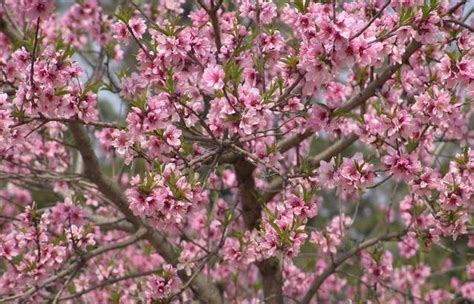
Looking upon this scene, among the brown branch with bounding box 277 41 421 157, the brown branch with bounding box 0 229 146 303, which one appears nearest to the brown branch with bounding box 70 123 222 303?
the brown branch with bounding box 0 229 146 303

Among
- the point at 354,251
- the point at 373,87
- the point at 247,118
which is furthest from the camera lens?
the point at 354,251

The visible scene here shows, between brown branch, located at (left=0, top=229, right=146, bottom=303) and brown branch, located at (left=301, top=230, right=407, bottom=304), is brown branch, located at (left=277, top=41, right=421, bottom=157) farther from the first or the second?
brown branch, located at (left=0, top=229, right=146, bottom=303)

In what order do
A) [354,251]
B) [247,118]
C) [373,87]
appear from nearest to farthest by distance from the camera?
[247,118] < [373,87] < [354,251]

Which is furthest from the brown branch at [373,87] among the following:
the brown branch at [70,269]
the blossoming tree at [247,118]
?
the brown branch at [70,269]

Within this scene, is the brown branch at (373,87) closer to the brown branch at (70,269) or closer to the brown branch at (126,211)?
the brown branch at (126,211)

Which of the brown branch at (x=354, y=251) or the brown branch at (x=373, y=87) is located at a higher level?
the brown branch at (x=373, y=87)

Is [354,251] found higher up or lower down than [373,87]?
lower down

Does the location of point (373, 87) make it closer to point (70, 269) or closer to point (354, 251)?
point (354, 251)

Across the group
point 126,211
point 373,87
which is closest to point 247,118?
point 373,87

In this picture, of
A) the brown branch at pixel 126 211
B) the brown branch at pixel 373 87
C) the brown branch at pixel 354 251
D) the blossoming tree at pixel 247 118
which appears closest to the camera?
the blossoming tree at pixel 247 118

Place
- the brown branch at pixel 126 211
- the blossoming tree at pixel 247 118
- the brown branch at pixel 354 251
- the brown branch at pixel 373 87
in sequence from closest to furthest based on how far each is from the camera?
1. the blossoming tree at pixel 247 118
2. the brown branch at pixel 373 87
3. the brown branch at pixel 126 211
4. the brown branch at pixel 354 251

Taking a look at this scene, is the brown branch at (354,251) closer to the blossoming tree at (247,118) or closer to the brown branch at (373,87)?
the blossoming tree at (247,118)

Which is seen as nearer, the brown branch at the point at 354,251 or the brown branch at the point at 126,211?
the brown branch at the point at 126,211

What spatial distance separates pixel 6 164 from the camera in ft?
15.6
